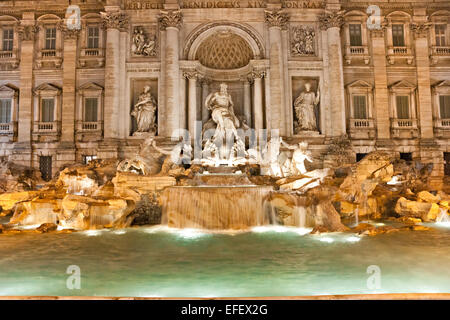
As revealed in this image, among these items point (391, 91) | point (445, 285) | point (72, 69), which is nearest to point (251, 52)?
point (391, 91)

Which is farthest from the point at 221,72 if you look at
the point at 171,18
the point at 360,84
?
the point at 360,84

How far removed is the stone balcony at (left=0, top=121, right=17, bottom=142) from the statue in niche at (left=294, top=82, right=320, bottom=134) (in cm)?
1641

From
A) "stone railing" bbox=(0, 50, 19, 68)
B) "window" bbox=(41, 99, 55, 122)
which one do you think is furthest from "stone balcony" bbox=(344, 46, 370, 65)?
"stone railing" bbox=(0, 50, 19, 68)

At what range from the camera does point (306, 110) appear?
55.6 ft

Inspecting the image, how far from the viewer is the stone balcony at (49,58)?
1784cm

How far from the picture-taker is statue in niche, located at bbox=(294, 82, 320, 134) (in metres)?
16.9

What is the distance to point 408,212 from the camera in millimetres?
11055

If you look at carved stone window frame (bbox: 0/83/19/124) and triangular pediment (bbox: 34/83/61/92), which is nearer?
triangular pediment (bbox: 34/83/61/92)

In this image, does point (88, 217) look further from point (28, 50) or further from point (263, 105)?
point (28, 50)

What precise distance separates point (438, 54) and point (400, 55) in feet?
7.57

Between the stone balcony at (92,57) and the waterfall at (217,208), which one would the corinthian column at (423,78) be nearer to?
the waterfall at (217,208)

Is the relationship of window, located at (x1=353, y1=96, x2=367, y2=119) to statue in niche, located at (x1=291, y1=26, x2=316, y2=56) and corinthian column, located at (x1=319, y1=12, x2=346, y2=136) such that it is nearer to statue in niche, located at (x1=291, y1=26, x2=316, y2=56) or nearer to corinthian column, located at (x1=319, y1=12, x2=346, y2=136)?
corinthian column, located at (x1=319, y1=12, x2=346, y2=136)

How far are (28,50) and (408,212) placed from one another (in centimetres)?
2122

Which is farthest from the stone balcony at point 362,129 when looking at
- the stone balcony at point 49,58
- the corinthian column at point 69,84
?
the stone balcony at point 49,58
